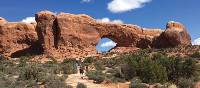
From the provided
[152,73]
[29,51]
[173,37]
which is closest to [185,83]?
[152,73]

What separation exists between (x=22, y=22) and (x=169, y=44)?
63.3 ft

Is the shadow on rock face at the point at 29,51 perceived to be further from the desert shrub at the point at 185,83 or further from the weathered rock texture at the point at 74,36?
the desert shrub at the point at 185,83

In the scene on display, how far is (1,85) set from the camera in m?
20.7

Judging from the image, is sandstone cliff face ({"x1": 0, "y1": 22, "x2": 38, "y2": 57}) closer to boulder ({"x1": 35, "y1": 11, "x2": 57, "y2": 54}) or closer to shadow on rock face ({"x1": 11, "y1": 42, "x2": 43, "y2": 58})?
shadow on rock face ({"x1": 11, "y1": 42, "x2": 43, "y2": 58})

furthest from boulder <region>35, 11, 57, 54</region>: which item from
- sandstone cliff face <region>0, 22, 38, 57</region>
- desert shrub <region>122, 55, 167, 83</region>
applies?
desert shrub <region>122, 55, 167, 83</region>

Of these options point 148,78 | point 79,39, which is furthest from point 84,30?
point 148,78

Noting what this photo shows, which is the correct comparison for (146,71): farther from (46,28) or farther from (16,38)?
(16,38)

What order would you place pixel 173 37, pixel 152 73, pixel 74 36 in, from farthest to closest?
pixel 173 37 < pixel 74 36 < pixel 152 73

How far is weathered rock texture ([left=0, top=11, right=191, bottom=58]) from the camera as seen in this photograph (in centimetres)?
5016

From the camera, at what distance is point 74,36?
51031mm

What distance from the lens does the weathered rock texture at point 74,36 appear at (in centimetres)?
5016

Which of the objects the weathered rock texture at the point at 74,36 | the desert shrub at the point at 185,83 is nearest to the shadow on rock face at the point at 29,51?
the weathered rock texture at the point at 74,36

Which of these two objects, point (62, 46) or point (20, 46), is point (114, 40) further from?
point (20, 46)

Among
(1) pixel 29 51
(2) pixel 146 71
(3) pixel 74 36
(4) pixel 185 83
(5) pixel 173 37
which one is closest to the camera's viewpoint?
(4) pixel 185 83
